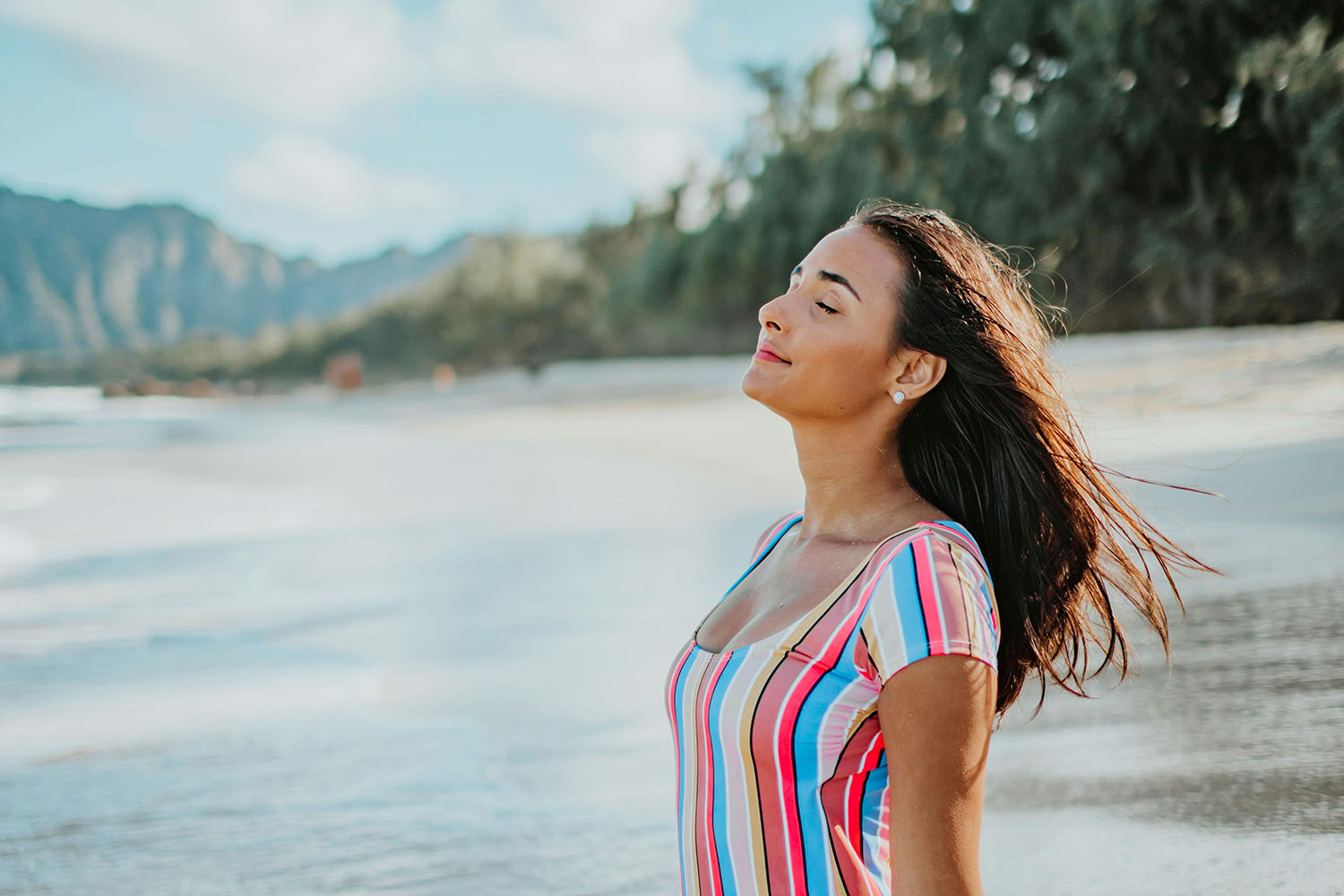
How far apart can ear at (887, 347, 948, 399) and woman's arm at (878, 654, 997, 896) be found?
1.34 ft

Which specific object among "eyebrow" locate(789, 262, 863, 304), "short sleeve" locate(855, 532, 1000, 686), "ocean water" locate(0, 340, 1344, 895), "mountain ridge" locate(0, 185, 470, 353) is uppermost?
"mountain ridge" locate(0, 185, 470, 353)

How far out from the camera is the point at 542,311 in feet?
115

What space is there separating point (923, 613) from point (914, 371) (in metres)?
0.40

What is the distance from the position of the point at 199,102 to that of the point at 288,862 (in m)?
99.5

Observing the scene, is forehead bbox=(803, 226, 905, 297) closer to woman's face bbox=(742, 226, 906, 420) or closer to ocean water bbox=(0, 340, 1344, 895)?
woman's face bbox=(742, 226, 906, 420)

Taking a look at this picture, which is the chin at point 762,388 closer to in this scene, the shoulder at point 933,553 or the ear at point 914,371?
the ear at point 914,371

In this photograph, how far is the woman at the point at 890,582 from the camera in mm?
974

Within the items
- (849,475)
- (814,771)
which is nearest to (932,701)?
(814,771)

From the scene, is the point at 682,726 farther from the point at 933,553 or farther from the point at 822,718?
the point at 933,553

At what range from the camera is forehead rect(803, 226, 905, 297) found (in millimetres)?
1239

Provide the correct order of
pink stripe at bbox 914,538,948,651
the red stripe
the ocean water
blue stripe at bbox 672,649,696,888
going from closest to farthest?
pink stripe at bbox 914,538,948,651 < the red stripe < blue stripe at bbox 672,649,696,888 < the ocean water

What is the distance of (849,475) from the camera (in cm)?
130

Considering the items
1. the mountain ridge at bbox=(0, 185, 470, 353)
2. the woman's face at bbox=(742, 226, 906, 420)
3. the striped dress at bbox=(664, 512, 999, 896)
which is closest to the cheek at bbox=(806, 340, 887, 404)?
the woman's face at bbox=(742, 226, 906, 420)

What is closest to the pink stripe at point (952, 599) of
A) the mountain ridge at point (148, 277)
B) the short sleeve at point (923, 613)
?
the short sleeve at point (923, 613)
